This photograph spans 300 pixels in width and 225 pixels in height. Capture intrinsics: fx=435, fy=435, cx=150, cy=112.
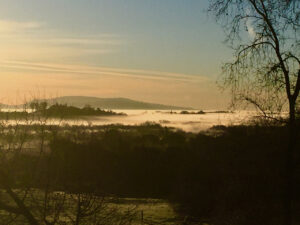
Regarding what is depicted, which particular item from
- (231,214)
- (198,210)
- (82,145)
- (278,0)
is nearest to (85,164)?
(82,145)

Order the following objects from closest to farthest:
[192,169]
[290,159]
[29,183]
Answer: [29,183], [290,159], [192,169]

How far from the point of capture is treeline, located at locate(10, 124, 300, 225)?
29781 millimetres

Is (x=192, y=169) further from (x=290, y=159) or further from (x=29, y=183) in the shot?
(x=29, y=183)

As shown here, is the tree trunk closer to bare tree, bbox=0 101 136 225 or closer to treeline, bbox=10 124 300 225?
bare tree, bbox=0 101 136 225

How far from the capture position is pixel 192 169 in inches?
1943

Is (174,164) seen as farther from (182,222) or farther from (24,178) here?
(24,178)

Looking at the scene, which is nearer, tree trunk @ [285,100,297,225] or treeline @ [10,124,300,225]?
tree trunk @ [285,100,297,225]

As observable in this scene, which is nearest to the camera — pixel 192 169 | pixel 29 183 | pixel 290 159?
pixel 29 183

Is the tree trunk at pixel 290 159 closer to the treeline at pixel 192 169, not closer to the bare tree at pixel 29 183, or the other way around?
the bare tree at pixel 29 183

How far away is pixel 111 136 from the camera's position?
214 ft

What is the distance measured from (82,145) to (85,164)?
398cm

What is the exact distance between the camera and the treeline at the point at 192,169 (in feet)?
97.7

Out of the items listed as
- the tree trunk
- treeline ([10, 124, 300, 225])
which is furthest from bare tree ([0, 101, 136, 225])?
treeline ([10, 124, 300, 225])

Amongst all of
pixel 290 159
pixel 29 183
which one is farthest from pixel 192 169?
pixel 29 183
